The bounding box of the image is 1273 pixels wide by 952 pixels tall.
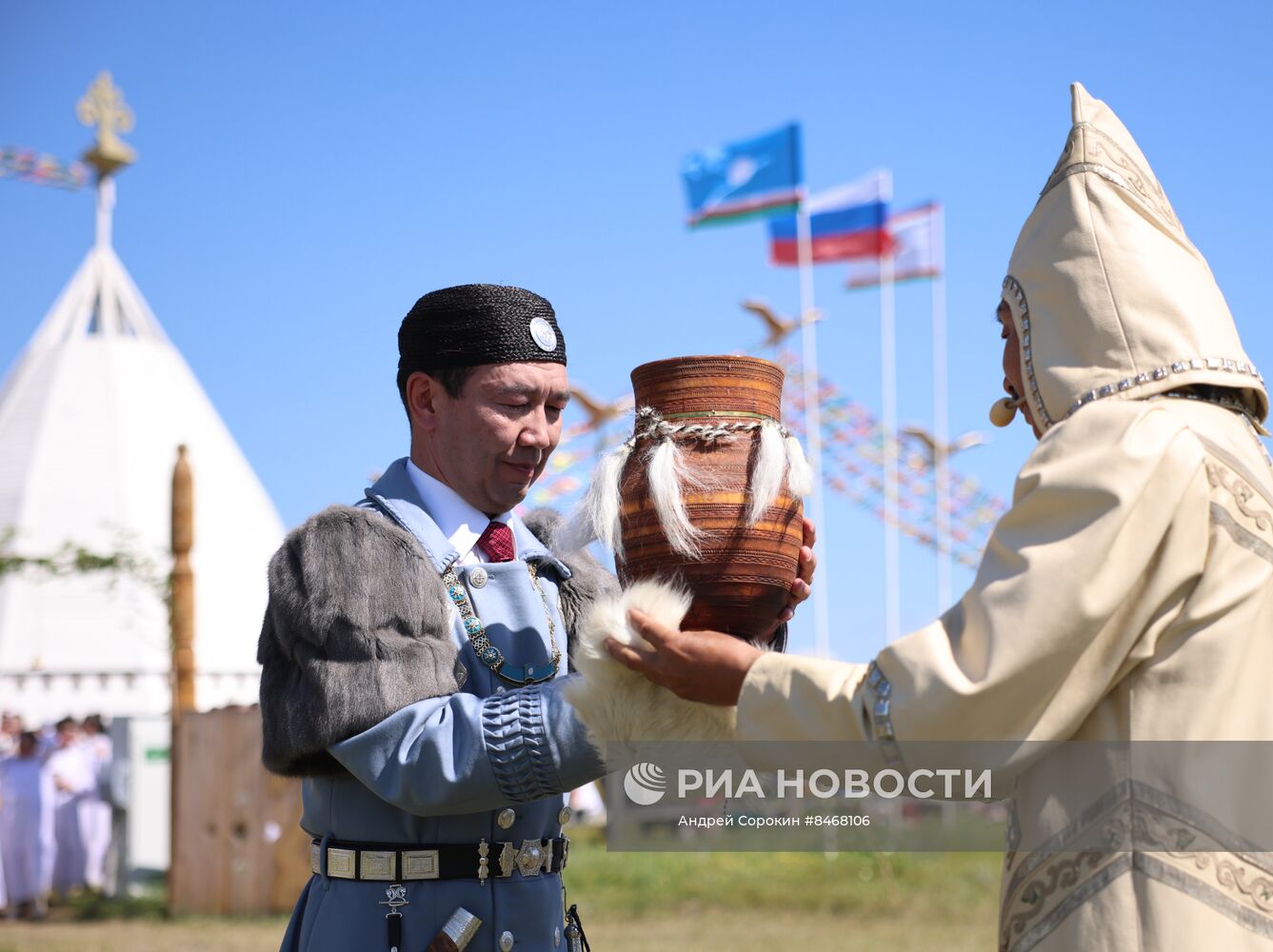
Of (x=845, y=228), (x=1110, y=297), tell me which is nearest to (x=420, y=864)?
(x=1110, y=297)

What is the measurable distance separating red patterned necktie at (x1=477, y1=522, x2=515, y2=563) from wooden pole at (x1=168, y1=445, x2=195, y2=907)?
8.57m

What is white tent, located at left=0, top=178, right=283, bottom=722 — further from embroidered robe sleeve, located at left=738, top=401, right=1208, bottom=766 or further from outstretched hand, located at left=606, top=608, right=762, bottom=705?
embroidered robe sleeve, located at left=738, top=401, right=1208, bottom=766

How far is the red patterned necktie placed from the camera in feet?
9.75

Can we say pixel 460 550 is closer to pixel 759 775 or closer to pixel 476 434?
pixel 476 434

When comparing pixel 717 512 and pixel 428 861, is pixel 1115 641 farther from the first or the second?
pixel 428 861

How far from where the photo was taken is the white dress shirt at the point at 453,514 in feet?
9.66

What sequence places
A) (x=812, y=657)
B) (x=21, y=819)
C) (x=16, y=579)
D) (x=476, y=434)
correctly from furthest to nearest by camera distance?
(x=16, y=579) < (x=21, y=819) < (x=476, y=434) < (x=812, y=657)

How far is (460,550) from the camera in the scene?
292cm

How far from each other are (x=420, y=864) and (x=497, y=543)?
68cm

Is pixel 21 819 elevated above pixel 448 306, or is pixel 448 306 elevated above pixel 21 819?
pixel 448 306

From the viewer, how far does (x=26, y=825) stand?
12.9 m

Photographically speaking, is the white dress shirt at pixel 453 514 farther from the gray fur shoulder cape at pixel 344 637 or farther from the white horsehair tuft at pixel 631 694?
the white horsehair tuft at pixel 631 694

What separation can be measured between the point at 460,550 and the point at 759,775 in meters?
0.82

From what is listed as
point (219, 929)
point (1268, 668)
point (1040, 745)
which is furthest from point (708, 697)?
point (219, 929)
